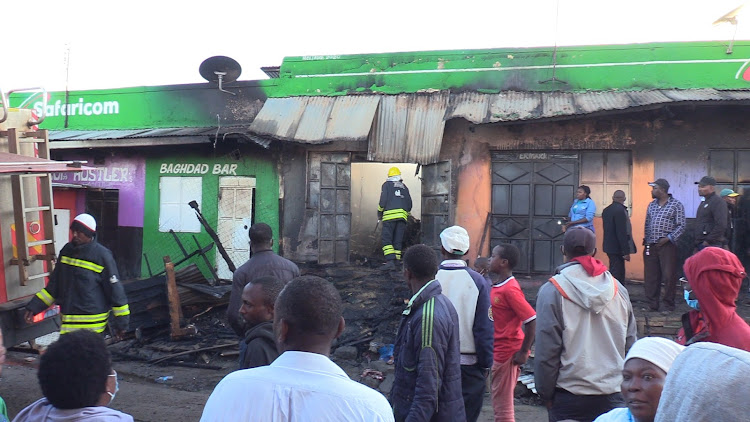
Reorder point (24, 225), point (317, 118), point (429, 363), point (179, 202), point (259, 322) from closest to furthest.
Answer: point (259, 322), point (429, 363), point (24, 225), point (317, 118), point (179, 202)

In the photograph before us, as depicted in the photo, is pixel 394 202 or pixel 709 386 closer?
pixel 709 386

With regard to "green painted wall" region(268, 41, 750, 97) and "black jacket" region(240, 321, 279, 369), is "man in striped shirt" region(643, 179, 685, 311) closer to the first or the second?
"green painted wall" region(268, 41, 750, 97)

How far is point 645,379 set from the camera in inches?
81.4

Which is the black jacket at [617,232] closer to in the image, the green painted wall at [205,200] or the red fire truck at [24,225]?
the green painted wall at [205,200]

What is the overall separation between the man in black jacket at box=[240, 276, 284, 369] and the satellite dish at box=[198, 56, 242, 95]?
35.0 ft

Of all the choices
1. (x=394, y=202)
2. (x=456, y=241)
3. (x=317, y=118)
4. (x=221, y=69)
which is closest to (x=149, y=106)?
(x=221, y=69)

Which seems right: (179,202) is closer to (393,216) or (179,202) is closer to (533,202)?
(393,216)

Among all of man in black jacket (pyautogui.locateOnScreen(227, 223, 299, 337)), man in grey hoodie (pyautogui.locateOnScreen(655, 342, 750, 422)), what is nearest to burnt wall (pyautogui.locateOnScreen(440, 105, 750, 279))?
man in black jacket (pyautogui.locateOnScreen(227, 223, 299, 337))

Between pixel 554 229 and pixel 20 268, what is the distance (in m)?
8.45

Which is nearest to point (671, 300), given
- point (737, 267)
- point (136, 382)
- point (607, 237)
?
point (607, 237)

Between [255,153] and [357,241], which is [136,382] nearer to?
[255,153]

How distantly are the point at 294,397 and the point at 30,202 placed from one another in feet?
17.4

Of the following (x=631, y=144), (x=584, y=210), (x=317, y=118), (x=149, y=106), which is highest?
(x=149, y=106)

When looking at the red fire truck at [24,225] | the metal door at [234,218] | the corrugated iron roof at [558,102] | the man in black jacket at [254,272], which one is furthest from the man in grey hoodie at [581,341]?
the metal door at [234,218]
